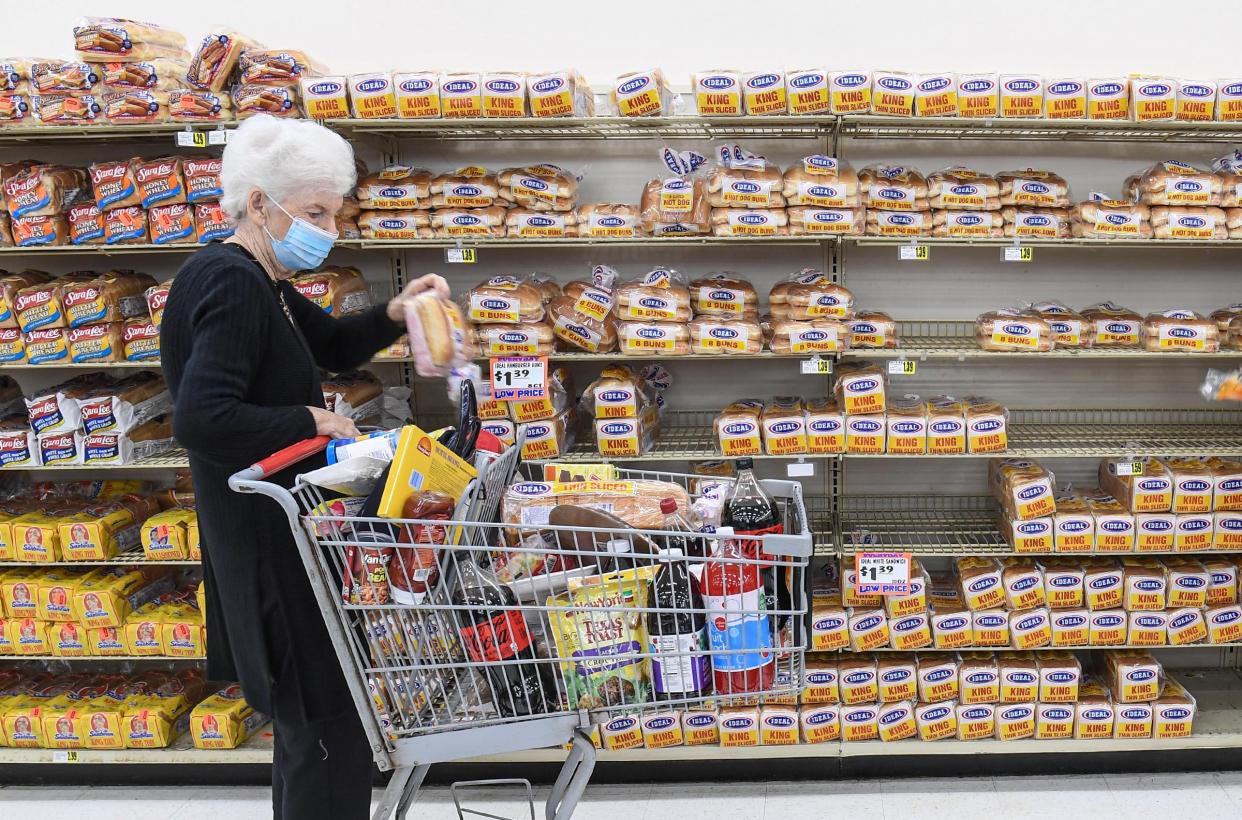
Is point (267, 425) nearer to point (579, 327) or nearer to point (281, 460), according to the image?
point (281, 460)

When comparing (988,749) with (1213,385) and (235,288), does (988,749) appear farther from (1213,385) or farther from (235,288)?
(235,288)

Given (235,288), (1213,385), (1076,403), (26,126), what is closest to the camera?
(235,288)

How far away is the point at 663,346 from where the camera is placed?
2893 millimetres

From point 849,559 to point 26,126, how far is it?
10.1 feet

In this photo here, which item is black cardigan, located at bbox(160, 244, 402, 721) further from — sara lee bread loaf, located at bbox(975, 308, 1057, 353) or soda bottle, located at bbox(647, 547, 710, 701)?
sara lee bread loaf, located at bbox(975, 308, 1057, 353)

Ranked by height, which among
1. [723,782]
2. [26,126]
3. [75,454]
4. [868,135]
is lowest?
[723,782]

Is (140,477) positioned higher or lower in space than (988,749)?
higher

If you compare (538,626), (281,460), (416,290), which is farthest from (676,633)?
(416,290)

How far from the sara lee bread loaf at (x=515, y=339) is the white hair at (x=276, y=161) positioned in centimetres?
111

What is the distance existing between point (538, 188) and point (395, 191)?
472 mm

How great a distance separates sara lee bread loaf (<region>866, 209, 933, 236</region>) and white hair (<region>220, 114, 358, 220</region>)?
1.79 metres

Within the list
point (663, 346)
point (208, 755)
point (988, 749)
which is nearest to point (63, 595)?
point (208, 755)

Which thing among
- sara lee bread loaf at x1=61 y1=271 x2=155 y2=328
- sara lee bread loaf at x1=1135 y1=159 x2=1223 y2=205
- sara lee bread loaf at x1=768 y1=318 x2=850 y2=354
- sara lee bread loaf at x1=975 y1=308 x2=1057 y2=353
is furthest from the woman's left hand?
sara lee bread loaf at x1=1135 y1=159 x2=1223 y2=205

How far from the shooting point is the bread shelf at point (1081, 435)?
9.59 feet
